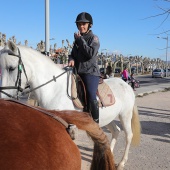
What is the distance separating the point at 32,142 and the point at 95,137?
0.72 metres

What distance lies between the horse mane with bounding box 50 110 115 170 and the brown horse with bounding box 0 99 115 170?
20cm

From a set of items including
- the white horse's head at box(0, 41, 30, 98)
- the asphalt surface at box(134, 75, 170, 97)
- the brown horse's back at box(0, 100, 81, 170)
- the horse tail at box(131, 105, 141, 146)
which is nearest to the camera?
the brown horse's back at box(0, 100, 81, 170)

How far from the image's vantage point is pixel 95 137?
81.1 inches

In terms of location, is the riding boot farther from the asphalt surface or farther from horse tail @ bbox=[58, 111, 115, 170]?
the asphalt surface

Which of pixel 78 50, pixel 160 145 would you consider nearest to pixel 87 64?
pixel 78 50

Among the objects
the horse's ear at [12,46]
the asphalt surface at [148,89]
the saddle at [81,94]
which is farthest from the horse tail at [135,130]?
the asphalt surface at [148,89]

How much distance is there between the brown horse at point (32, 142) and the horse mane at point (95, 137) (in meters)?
0.20

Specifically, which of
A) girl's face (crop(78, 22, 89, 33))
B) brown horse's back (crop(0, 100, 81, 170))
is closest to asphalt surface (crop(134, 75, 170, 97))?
girl's face (crop(78, 22, 89, 33))

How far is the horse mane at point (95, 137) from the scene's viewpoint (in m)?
1.96

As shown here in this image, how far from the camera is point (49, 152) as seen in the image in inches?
58.7

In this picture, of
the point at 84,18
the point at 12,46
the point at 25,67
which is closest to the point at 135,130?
the point at 84,18

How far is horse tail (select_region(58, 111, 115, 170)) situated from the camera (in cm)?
196

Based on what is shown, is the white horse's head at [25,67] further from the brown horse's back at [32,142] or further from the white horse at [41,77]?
Result: the brown horse's back at [32,142]

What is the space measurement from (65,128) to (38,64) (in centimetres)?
231
